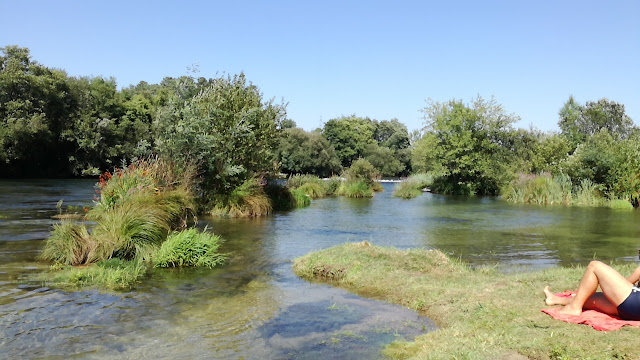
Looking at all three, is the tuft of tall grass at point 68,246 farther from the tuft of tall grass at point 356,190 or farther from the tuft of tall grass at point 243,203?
the tuft of tall grass at point 356,190

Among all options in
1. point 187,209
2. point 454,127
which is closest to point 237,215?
point 187,209

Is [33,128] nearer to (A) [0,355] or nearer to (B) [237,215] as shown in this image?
(B) [237,215]

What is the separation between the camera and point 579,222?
21438 millimetres

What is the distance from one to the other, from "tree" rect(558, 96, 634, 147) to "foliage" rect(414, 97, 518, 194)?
32981 millimetres

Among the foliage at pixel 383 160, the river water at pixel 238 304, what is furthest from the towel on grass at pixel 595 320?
the foliage at pixel 383 160

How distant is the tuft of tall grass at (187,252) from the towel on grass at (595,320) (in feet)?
23.8

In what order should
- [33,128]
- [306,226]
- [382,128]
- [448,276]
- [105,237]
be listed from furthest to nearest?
1. [382,128]
2. [33,128]
3. [306,226]
4. [105,237]
5. [448,276]

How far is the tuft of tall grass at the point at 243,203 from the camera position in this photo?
20938mm

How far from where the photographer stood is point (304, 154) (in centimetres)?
7019

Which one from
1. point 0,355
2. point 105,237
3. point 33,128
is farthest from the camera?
point 33,128

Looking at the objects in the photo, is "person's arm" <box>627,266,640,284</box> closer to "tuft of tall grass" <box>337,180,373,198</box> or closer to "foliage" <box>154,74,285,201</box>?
"foliage" <box>154,74,285,201</box>

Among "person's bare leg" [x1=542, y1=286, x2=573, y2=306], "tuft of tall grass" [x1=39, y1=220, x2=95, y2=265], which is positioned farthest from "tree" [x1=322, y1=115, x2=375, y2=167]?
"person's bare leg" [x1=542, y1=286, x2=573, y2=306]

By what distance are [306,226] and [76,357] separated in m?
13.5

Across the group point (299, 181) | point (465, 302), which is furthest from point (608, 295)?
point (299, 181)
